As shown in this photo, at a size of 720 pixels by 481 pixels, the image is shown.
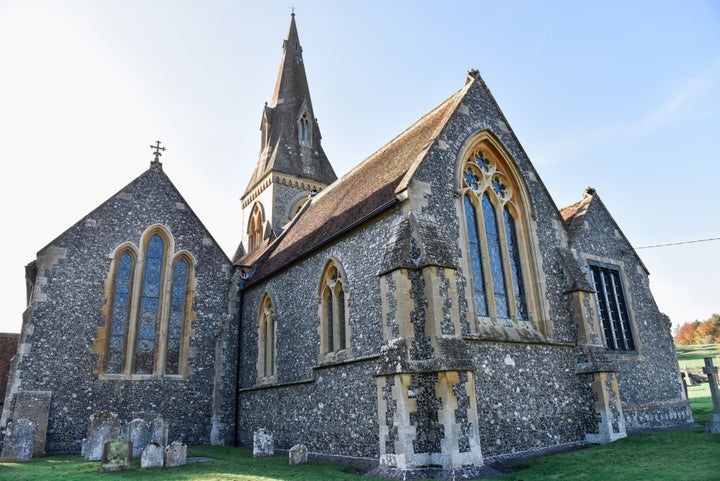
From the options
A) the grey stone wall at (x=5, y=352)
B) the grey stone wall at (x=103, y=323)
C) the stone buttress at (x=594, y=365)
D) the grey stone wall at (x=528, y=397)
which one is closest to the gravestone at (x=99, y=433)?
the grey stone wall at (x=103, y=323)

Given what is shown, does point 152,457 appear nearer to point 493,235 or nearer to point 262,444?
point 262,444

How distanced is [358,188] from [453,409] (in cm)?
840

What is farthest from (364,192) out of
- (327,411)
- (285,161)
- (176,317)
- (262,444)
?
(285,161)

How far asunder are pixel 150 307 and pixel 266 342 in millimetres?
4317

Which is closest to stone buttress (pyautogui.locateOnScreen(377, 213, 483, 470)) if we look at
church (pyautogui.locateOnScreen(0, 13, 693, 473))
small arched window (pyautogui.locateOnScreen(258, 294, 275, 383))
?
church (pyautogui.locateOnScreen(0, 13, 693, 473))

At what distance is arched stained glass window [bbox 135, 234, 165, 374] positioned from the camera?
16.1 m

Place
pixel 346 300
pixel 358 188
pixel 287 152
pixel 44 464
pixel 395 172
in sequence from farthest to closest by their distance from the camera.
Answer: pixel 287 152 → pixel 358 188 → pixel 395 172 → pixel 346 300 → pixel 44 464

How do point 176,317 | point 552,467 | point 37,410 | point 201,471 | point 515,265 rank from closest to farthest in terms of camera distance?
1. point 552,467
2. point 201,471
3. point 515,265
4. point 37,410
5. point 176,317

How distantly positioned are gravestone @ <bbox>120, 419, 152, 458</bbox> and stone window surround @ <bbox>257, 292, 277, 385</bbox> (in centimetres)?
372

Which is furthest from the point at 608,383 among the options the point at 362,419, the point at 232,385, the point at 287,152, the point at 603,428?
the point at 287,152

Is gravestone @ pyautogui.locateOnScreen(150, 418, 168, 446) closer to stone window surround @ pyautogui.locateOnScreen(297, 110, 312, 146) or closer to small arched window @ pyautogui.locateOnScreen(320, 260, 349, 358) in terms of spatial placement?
small arched window @ pyautogui.locateOnScreen(320, 260, 349, 358)

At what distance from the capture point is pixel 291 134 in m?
31.9

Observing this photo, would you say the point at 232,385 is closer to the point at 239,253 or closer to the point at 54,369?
the point at 54,369

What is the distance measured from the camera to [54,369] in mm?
14422
